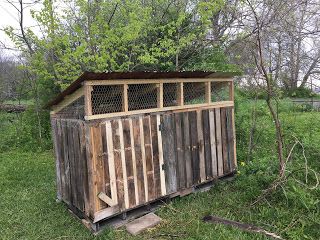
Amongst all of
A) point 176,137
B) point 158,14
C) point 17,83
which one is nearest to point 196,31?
point 158,14

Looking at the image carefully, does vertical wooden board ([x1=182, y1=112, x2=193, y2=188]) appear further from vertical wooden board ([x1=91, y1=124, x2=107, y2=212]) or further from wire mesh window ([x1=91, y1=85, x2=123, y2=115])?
vertical wooden board ([x1=91, y1=124, x2=107, y2=212])

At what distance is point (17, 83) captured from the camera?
12.4 m

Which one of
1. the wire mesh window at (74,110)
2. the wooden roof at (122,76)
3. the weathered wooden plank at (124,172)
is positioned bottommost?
the weathered wooden plank at (124,172)

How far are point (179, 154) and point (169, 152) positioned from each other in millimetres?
233

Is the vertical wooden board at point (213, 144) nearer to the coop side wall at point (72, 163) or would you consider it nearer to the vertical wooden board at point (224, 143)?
the vertical wooden board at point (224, 143)

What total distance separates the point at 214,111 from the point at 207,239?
2607 millimetres

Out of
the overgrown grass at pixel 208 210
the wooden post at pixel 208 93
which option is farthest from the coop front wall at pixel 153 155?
the overgrown grass at pixel 208 210

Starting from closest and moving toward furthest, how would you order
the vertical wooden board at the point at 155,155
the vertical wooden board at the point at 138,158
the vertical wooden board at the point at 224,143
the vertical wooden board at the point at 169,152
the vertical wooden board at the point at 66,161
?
1. the vertical wooden board at the point at 138,158
2. the vertical wooden board at the point at 66,161
3. the vertical wooden board at the point at 155,155
4. the vertical wooden board at the point at 169,152
5. the vertical wooden board at the point at 224,143

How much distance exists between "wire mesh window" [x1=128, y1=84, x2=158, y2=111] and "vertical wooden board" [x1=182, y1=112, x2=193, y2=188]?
0.64 meters

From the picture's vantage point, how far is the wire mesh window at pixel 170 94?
4938 millimetres

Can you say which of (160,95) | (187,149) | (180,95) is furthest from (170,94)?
(187,149)

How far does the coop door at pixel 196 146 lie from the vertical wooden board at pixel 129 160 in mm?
699

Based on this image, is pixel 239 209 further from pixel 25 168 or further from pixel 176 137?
pixel 25 168

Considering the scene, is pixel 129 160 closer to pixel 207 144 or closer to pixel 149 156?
pixel 149 156
